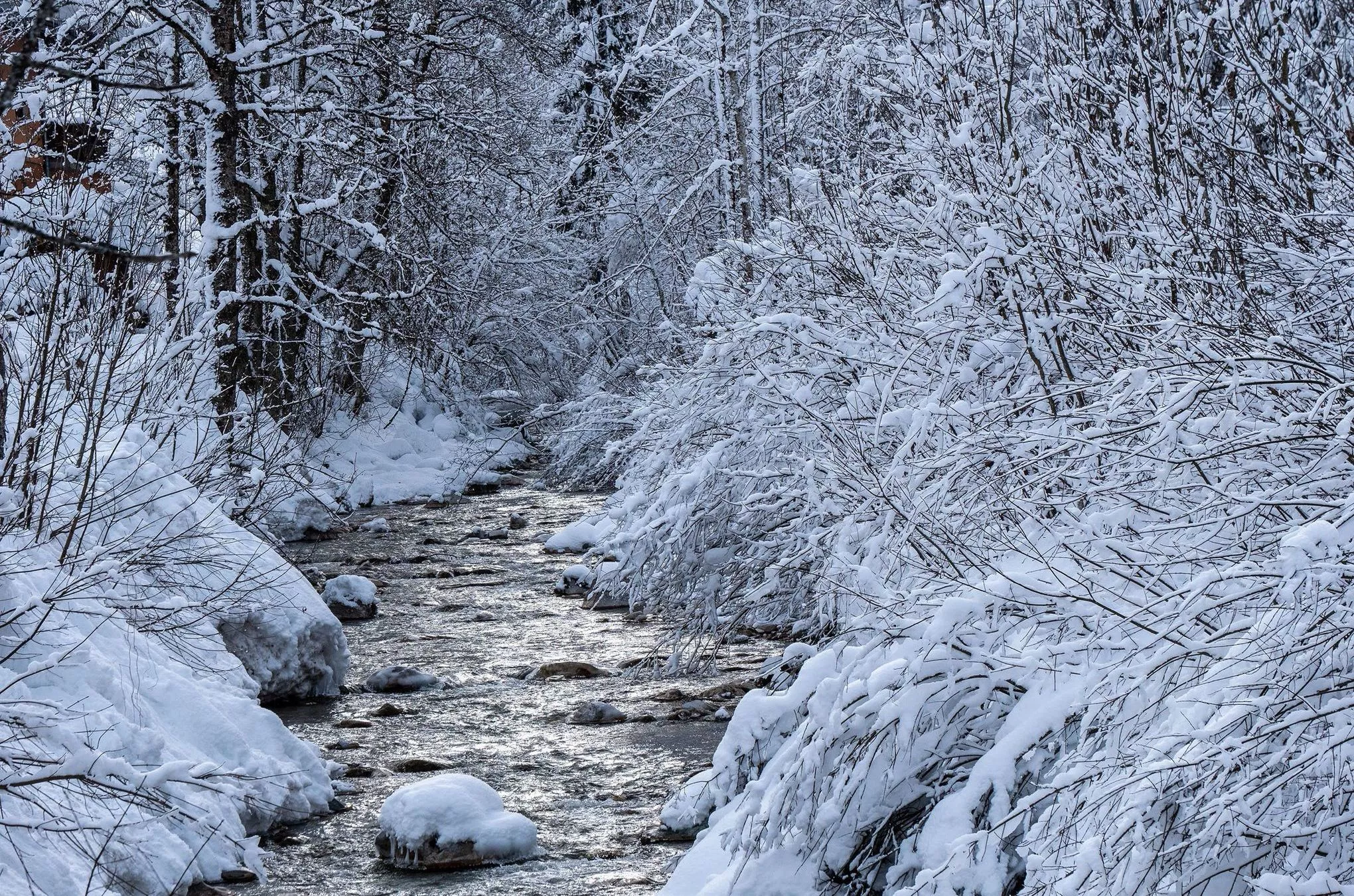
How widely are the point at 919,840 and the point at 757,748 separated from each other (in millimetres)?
993

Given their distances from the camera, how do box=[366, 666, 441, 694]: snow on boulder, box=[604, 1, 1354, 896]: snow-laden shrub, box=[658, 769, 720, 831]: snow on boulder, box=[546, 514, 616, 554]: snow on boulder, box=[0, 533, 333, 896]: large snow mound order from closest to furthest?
box=[604, 1, 1354, 896]: snow-laden shrub
box=[0, 533, 333, 896]: large snow mound
box=[658, 769, 720, 831]: snow on boulder
box=[366, 666, 441, 694]: snow on boulder
box=[546, 514, 616, 554]: snow on boulder

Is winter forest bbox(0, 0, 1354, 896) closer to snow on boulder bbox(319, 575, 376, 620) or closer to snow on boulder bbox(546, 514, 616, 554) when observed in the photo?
snow on boulder bbox(319, 575, 376, 620)

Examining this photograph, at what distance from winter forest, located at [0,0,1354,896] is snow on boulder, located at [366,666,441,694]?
12 centimetres

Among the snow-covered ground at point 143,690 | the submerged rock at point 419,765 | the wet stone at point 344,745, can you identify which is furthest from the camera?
the wet stone at point 344,745

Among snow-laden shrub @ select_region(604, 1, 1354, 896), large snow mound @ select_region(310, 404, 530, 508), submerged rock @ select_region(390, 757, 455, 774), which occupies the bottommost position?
large snow mound @ select_region(310, 404, 530, 508)

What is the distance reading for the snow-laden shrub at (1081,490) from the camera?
10.1 ft

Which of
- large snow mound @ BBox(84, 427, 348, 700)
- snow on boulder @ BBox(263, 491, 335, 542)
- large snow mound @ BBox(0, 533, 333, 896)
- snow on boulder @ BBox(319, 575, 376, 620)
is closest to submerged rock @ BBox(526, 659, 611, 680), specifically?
large snow mound @ BBox(84, 427, 348, 700)

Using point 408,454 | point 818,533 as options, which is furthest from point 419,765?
point 408,454

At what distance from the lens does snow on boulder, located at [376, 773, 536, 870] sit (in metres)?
6.02

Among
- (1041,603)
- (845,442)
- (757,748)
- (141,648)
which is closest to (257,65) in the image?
(141,648)

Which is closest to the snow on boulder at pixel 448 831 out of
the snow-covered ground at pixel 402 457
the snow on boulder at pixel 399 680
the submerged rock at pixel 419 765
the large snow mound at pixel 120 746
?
the large snow mound at pixel 120 746

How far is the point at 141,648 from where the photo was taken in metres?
6.33

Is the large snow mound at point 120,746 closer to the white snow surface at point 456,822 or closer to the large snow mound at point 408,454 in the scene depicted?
the white snow surface at point 456,822

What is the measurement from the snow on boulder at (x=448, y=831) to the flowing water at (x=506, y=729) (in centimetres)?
8
